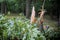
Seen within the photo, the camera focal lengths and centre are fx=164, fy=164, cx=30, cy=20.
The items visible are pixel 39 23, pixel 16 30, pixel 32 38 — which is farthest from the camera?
pixel 39 23

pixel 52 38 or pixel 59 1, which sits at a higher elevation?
pixel 59 1

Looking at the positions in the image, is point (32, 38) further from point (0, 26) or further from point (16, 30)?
point (0, 26)

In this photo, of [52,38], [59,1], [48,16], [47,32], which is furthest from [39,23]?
[48,16]

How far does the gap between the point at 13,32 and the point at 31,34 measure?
843 millimetres

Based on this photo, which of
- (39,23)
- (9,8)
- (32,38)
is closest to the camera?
(32,38)

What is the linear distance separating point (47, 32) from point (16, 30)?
183 centimetres

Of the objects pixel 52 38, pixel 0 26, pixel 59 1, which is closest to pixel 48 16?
pixel 59 1

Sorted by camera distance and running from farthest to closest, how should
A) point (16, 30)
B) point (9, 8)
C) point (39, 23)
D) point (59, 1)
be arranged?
point (9, 8) < point (59, 1) < point (39, 23) < point (16, 30)

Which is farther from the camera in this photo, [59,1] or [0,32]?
[59,1]

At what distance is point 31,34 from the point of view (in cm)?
424

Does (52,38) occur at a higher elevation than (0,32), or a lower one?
lower

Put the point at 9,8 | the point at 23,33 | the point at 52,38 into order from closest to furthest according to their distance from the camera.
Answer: the point at 23,33
the point at 52,38
the point at 9,8

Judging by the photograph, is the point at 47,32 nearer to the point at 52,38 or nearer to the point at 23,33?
the point at 52,38

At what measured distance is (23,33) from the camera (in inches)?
184
